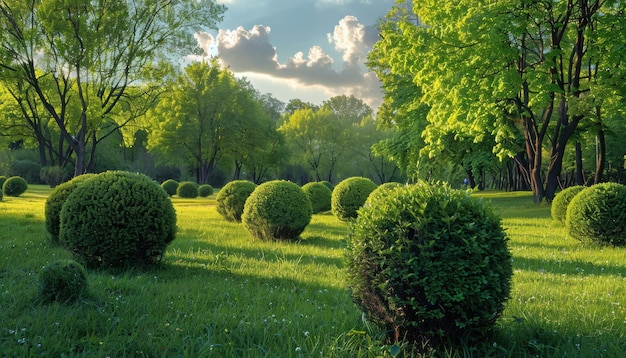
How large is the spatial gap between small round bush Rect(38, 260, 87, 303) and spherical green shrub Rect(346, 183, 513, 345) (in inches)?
118

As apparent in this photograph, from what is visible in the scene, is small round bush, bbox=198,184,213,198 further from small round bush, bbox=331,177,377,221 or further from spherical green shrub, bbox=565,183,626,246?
spherical green shrub, bbox=565,183,626,246

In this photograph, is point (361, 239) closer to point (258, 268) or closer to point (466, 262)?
point (466, 262)

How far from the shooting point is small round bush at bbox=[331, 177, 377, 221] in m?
15.5

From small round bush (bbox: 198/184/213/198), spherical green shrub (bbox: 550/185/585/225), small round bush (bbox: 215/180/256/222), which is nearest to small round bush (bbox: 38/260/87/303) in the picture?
small round bush (bbox: 215/180/256/222)

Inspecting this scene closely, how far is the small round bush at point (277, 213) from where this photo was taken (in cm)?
1013

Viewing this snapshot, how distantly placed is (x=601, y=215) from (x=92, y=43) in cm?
2597

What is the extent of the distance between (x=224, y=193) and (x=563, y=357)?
12544mm

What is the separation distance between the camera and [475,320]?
3.31m

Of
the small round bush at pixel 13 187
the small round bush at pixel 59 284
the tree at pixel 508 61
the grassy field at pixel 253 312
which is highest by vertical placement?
the tree at pixel 508 61

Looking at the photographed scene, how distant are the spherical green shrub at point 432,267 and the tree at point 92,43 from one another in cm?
2580

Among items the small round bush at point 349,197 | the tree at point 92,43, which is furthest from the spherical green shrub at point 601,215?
the tree at point 92,43

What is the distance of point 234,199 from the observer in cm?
1442

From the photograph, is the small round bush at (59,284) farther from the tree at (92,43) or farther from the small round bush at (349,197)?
the tree at (92,43)

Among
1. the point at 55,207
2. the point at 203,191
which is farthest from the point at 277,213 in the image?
the point at 203,191
